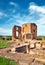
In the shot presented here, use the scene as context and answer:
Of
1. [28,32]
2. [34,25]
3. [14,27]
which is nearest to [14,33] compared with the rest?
[14,27]

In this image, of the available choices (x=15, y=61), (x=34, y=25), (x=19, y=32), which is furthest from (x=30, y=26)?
(x=15, y=61)

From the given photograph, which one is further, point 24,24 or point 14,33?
point 24,24

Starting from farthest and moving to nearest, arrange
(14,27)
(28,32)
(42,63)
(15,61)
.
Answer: (28,32), (14,27), (15,61), (42,63)

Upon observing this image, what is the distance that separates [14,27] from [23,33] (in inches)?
155

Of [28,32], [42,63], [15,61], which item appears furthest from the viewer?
[28,32]

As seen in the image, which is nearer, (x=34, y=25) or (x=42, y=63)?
(x=42, y=63)

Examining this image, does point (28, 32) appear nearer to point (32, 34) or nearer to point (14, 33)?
point (32, 34)

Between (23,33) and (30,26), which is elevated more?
(30,26)

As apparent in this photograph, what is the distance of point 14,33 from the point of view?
34.5 m

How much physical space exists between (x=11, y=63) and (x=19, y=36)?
3155cm

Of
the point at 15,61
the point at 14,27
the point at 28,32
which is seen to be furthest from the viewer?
the point at 28,32

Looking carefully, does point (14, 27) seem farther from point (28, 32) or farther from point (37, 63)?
point (37, 63)

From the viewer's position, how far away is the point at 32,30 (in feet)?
120

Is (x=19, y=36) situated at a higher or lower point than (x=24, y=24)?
lower
